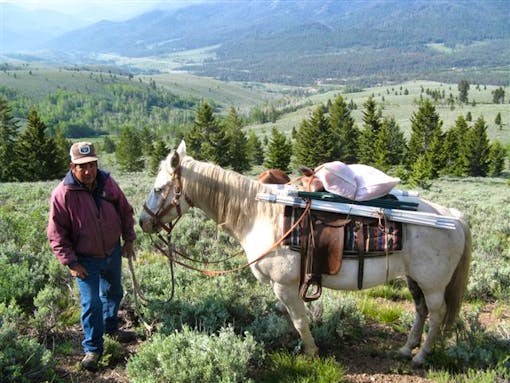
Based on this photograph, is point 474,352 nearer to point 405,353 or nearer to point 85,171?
point 405,353

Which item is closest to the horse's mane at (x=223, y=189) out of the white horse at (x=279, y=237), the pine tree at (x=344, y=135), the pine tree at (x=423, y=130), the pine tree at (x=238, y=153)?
the white horse at (x=279, y=237)

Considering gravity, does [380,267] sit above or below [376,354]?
above

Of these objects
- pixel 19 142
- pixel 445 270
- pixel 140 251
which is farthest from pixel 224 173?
pixel 19 142

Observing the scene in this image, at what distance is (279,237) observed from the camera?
13.5 ft

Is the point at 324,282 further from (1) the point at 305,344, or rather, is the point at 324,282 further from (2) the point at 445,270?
(2) the point at 445,270

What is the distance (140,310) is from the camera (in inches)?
194

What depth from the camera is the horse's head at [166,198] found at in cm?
418

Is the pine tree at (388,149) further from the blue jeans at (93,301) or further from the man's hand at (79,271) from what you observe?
the man's hand at (79,271)

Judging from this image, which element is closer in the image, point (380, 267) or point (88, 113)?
point (380, 267)

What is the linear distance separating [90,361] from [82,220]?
1.43m

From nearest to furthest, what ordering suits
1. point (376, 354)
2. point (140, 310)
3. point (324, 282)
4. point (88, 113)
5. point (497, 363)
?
1. point (497, 363)
2. point (324, 282)
3. point (376, 354)
4. point (140, 310)
5. point (88, 113)

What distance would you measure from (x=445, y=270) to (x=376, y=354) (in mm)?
1253

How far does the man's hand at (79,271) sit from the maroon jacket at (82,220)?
0.07 m

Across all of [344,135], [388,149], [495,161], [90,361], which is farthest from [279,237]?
[495,161]
